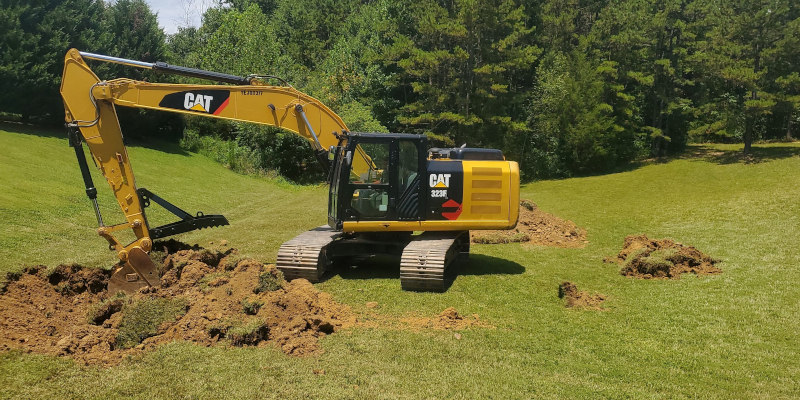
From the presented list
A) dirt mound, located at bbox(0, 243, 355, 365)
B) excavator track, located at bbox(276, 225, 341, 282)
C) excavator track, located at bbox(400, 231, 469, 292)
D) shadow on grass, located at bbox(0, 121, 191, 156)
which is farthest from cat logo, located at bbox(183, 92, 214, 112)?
shadow on grass, located at bbox(0, 121, 191, 156)

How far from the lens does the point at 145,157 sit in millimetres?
32250

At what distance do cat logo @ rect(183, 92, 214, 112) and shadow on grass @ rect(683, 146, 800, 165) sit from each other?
35.2 m

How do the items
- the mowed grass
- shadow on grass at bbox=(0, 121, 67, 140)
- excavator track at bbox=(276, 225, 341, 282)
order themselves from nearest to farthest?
the mowed grass, excavator track at bbox=(276, 225, 341, 282), shadow on grass at bbox=(0, 121, 67, 140)

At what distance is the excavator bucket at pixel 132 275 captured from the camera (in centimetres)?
940

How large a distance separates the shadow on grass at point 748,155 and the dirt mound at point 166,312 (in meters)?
35.5

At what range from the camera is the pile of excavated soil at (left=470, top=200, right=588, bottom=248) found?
16.5m

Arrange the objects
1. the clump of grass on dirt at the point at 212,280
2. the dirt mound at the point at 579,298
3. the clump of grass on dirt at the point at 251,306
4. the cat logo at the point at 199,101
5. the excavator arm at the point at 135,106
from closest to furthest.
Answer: the clump of grass on dirt at the point at 251,306 → the clump of grass on dirt at the point at 212,280 → the excavator arm at the point at 135,106 → the dirt mound at the point at 579,298 → the cat logo at the point at 199,101

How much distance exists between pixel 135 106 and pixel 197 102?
108 cm

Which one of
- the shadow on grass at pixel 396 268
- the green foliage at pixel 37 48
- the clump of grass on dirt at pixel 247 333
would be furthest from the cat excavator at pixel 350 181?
the green foliage at pixel 37 48

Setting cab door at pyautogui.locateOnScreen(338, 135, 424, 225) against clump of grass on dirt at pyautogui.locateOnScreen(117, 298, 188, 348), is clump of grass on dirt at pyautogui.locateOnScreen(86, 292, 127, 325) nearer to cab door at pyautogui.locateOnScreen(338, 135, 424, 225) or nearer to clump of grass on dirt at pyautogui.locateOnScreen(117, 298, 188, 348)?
clump of grass on dirt at pyautogui.locateOnScreen(117, 298, 188, 348)

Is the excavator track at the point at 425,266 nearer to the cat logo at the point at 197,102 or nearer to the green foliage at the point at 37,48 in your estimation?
the cat logo at the point at 197,102

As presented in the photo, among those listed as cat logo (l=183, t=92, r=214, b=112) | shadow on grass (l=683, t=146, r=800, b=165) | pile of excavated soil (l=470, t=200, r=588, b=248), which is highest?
cat logo (l=183, t=92, r=214, b=112)

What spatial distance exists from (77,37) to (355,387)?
35.8 meters

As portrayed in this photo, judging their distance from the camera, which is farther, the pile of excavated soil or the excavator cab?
the pile of excavated soil
